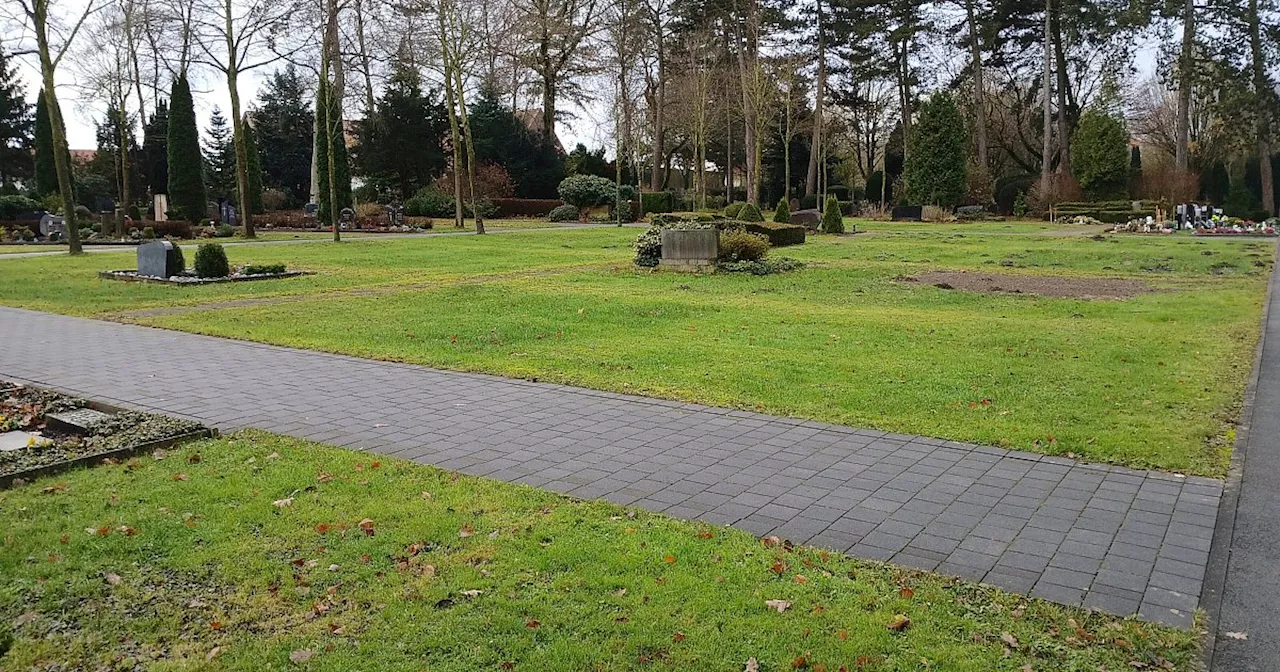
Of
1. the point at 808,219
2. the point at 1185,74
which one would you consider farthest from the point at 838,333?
the point at 1185,74

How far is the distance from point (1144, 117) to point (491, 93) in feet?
134

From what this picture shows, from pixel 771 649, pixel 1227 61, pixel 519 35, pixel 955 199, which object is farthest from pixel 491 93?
pixel 771 649

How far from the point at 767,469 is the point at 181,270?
16.2m

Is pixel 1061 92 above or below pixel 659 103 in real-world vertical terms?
below

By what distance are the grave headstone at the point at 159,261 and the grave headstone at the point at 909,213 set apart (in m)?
34.0

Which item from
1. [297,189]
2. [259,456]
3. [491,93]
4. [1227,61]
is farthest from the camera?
[297,189]

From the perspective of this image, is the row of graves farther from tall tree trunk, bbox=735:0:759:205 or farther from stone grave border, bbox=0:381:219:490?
stone grave border, bbox=0:381:219:490

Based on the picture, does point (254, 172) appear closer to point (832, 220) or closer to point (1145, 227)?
point (832, 220)

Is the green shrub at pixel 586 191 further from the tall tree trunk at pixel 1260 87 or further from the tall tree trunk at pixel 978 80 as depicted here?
the tall tree trunk at pixel 1260 87

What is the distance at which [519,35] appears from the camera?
141ft

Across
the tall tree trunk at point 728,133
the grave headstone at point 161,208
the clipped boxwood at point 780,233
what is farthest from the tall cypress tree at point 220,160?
the clipped boxwood at point 780,233

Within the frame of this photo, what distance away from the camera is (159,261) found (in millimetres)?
17500

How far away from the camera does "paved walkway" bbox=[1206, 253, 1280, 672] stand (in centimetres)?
320

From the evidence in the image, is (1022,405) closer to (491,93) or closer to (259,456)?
(259,456)
